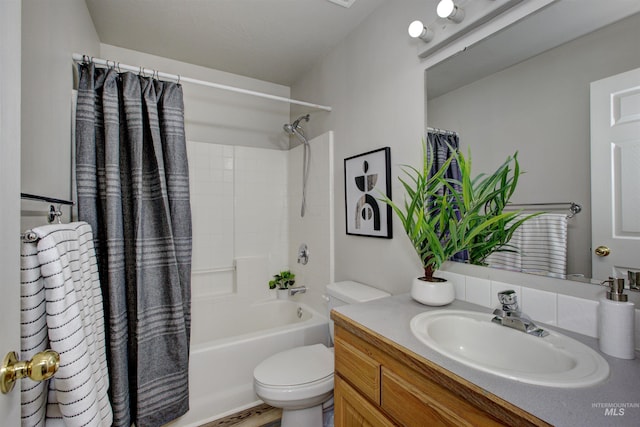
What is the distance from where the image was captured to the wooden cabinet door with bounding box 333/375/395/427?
2.99 feet

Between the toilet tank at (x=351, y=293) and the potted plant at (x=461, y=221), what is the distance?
0.42 m

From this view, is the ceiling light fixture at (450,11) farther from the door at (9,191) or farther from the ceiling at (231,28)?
the door at (9,191)

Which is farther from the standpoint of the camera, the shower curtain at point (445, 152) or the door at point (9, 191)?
the shower curtain at point (445, 152)

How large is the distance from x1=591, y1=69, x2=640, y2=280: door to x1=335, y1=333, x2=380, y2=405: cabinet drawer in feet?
2.45

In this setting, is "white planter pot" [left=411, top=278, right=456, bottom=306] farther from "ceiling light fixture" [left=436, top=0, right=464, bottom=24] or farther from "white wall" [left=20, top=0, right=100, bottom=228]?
"white wall" [left=20, top=0, right=100, bottom=228]

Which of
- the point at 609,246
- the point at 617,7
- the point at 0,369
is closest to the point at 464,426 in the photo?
the point at 609,246

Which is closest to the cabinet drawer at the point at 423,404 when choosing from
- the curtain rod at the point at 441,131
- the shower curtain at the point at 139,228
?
the curtain rod at the point at 441,131

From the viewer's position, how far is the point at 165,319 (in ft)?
5.44

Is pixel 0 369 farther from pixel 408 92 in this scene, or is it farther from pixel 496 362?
pixel 408 92

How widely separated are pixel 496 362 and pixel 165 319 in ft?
5.29

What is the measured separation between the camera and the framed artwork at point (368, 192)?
164cm

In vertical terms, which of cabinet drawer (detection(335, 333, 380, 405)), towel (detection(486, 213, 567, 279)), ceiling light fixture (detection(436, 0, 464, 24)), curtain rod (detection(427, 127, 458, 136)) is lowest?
cabinet drawer (detection(335, 333, 380, 405))

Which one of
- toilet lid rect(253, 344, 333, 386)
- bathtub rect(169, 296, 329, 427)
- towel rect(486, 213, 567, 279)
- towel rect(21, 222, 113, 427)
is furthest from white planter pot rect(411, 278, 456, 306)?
towel rect(21, 222, 113, 427)

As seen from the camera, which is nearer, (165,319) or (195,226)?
(165,319)
